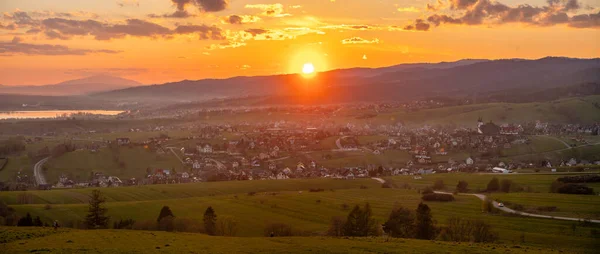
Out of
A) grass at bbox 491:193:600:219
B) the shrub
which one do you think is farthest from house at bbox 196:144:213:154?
the shrub

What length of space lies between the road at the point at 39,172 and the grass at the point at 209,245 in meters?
76.3

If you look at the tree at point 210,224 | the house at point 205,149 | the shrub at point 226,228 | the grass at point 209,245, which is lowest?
the shrub at point 226,228

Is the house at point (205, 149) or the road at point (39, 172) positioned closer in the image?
the road at point (39, 172)

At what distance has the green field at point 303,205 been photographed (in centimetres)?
4875

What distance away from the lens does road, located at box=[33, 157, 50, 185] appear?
336ft

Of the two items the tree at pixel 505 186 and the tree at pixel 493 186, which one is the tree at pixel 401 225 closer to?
the tree at pixel 505 186

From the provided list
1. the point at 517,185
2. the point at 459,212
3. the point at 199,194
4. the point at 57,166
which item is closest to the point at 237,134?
the point at 57,166

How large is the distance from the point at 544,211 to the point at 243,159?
84.6 meters

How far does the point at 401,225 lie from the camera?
45188mm

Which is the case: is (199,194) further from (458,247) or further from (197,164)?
(458,247)

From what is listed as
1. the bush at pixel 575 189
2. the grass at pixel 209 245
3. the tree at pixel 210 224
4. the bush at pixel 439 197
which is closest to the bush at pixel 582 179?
the bush at pixel 575 189

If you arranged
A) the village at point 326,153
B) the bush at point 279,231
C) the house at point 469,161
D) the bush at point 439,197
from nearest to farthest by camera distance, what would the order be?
1. the bush at point 279,231
2. the bush at point 439,197
3. the village at point 326,153
4. the house at point 469,161

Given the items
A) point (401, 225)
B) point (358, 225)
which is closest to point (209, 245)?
point (358, 225)

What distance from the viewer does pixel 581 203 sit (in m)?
61.7
